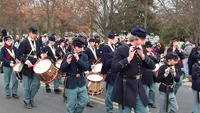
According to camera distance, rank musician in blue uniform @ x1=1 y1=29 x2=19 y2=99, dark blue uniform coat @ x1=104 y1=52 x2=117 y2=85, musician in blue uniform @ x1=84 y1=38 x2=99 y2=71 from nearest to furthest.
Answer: dark blue uniform coat @ x1=104 y1=52 x2=117 y2=85
musician in blue uniform @ x1=1 y1=29 x2=19 y2=99
musician in blue uniform @ x1=84 y1=38 x2=99 y2=71

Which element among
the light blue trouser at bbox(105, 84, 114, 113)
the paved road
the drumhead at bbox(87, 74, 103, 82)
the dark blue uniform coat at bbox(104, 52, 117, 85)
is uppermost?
the dark blue uniform coat at bbox(104, 52, 117, 85)

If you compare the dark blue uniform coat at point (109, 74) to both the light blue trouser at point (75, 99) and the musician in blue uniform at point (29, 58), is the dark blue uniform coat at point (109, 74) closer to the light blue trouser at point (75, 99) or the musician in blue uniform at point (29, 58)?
the light blue trouser at point (75, 99)

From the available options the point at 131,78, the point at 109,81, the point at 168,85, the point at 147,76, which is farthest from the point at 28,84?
the point at 168,85

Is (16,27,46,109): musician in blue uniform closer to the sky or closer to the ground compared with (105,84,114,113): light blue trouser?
closer to the sky

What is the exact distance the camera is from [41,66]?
5.75m

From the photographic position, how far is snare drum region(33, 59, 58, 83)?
5.55 metres

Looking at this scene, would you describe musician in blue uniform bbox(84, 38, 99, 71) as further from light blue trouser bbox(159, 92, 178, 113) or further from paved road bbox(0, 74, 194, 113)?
light blue trouser bbox(159, 92, 178, 113)

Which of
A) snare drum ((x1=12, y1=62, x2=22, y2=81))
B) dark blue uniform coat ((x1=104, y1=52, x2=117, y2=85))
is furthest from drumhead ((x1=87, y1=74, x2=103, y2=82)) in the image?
snare drum ((x1=12, y1=62, x2=22, y2=81))

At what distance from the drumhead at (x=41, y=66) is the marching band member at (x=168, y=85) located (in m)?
3.03

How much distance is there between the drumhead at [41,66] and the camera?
18.3ft

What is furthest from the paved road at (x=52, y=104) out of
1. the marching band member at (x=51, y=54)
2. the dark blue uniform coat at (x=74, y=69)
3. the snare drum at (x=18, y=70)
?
the dark blue uniform coat at (x=74, y=69)

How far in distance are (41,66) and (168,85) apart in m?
3.42

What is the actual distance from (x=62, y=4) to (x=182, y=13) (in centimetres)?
1742

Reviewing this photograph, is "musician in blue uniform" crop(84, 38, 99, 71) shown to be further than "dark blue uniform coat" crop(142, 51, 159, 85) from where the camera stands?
Yes
